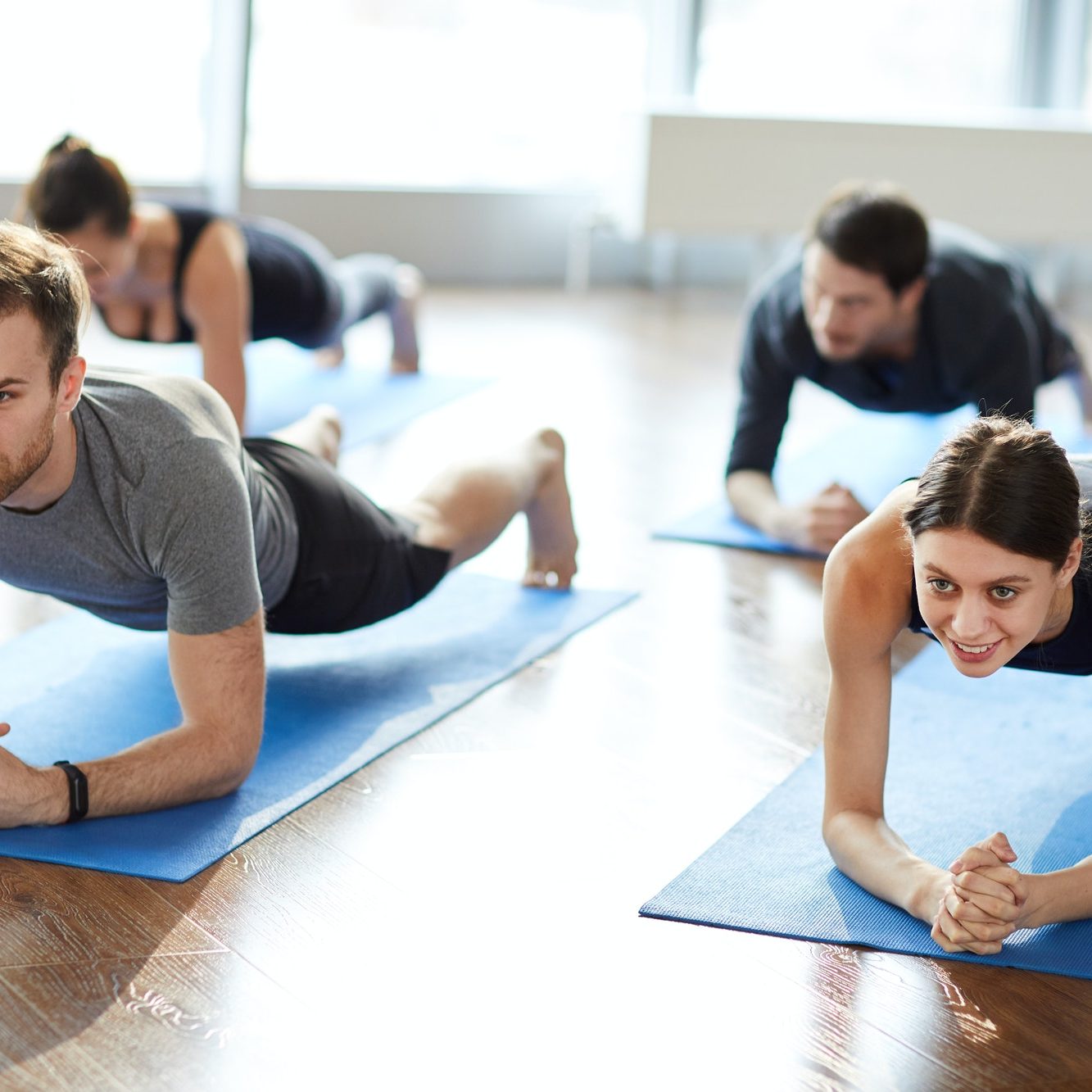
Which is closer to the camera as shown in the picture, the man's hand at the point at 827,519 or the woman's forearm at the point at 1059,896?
the woman's forearm at the point at 1059,896

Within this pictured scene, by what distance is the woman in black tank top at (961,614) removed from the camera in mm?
1375

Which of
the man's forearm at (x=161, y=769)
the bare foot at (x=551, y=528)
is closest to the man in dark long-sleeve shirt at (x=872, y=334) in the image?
the bare foot at (x=551, y=528)

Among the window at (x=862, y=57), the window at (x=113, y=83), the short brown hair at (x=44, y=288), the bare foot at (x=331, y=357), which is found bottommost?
the bare foot at (x=331, y=357)

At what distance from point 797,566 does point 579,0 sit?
3.71 metres

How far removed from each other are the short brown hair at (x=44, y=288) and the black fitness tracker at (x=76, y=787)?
1.31ft

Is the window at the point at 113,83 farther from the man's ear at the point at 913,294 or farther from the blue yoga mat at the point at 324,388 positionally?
the man's ear at the point at 913,294

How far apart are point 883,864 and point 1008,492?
41cm

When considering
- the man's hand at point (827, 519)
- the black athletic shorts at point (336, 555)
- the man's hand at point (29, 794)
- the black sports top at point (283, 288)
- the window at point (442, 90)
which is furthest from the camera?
the window at point (442, 90)

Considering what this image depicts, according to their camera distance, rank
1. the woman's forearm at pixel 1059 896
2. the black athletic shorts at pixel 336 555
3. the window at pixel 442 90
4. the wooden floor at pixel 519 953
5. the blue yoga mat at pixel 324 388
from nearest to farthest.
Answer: the wooden floor at pixel 519 953
the woman's forearm at pixel 1059 896
the black athletic shorts at pixel 336 555
the blue yoga mat at pixel 324 388
the window at pixel 442 90

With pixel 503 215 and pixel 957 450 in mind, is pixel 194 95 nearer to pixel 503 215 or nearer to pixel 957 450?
pixel 503 215

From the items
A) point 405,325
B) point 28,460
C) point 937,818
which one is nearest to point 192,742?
point 28,460

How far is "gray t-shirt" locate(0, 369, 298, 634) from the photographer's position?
1.64 m

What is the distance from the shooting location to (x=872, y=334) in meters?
2.64

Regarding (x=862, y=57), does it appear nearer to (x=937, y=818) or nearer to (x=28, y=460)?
(x=937, y=818)
